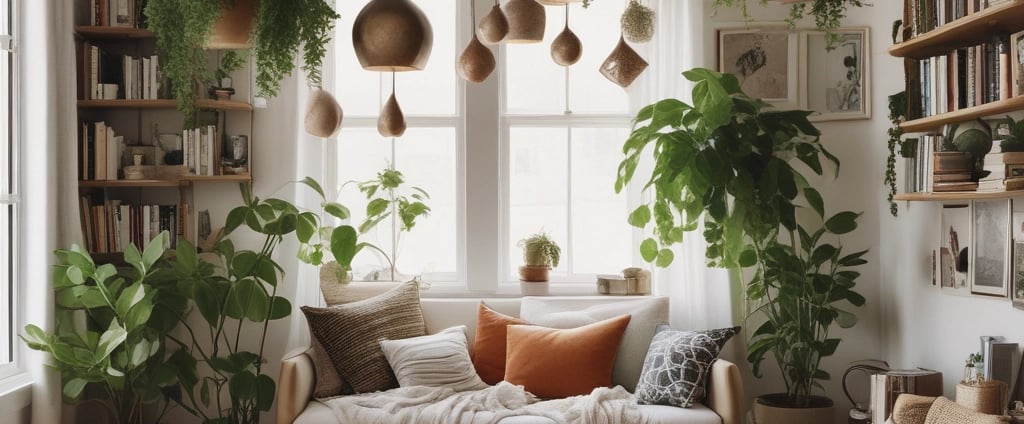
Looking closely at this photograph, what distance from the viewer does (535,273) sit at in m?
4.70

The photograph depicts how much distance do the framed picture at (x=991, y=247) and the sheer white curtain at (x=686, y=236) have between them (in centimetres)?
126

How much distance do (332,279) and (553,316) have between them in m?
1.12

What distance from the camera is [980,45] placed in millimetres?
3283

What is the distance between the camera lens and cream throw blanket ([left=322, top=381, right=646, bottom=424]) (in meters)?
3.64

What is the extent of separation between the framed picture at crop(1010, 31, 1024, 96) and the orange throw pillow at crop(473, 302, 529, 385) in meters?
2.22

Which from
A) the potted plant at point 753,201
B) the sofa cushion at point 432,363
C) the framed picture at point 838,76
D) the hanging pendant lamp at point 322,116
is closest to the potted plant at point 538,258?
the potted plant at point 753,201

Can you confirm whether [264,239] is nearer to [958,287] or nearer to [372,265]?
[372,265]

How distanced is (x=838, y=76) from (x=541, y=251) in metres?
1.74

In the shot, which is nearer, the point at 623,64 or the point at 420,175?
the point at 623,64

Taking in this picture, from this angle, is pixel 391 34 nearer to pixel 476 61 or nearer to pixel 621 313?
pixel 476 61

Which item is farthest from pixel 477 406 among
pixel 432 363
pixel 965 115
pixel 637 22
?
pixel 965 115

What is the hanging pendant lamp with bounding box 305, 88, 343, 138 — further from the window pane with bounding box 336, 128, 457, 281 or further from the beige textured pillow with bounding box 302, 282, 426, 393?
the window pane with bounding box 336, 128, 457, 281

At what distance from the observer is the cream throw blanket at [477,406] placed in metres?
3.64

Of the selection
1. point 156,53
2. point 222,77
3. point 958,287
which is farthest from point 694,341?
point 156,53
